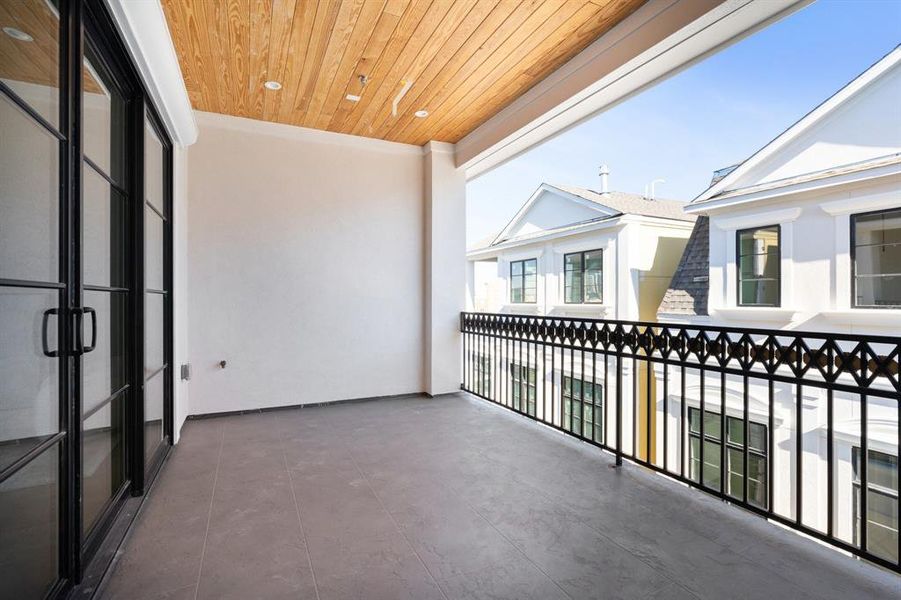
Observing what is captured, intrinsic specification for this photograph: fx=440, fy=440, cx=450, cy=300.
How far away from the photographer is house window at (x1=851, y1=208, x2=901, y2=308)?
11.7 ft

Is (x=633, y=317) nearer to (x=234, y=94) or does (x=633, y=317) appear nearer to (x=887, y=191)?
(x=887, y=191)

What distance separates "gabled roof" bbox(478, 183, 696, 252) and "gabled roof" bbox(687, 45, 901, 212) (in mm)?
878

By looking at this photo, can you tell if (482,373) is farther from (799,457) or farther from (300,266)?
(799,457)

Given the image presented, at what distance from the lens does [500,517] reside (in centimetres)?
214

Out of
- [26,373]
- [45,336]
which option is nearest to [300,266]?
[45,336]

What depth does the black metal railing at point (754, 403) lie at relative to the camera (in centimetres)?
178

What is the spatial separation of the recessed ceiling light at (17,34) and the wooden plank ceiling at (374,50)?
1.54 metres

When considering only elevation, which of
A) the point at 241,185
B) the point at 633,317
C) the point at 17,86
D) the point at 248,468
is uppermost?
the point at 241,185

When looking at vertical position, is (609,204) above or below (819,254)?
above

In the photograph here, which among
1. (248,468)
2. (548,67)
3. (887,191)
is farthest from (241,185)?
(887,191)

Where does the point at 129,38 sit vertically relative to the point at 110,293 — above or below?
above

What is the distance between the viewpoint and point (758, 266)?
15.6 feet

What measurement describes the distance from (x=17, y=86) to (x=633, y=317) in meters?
6.89

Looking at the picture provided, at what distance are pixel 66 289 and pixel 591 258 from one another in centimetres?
647
